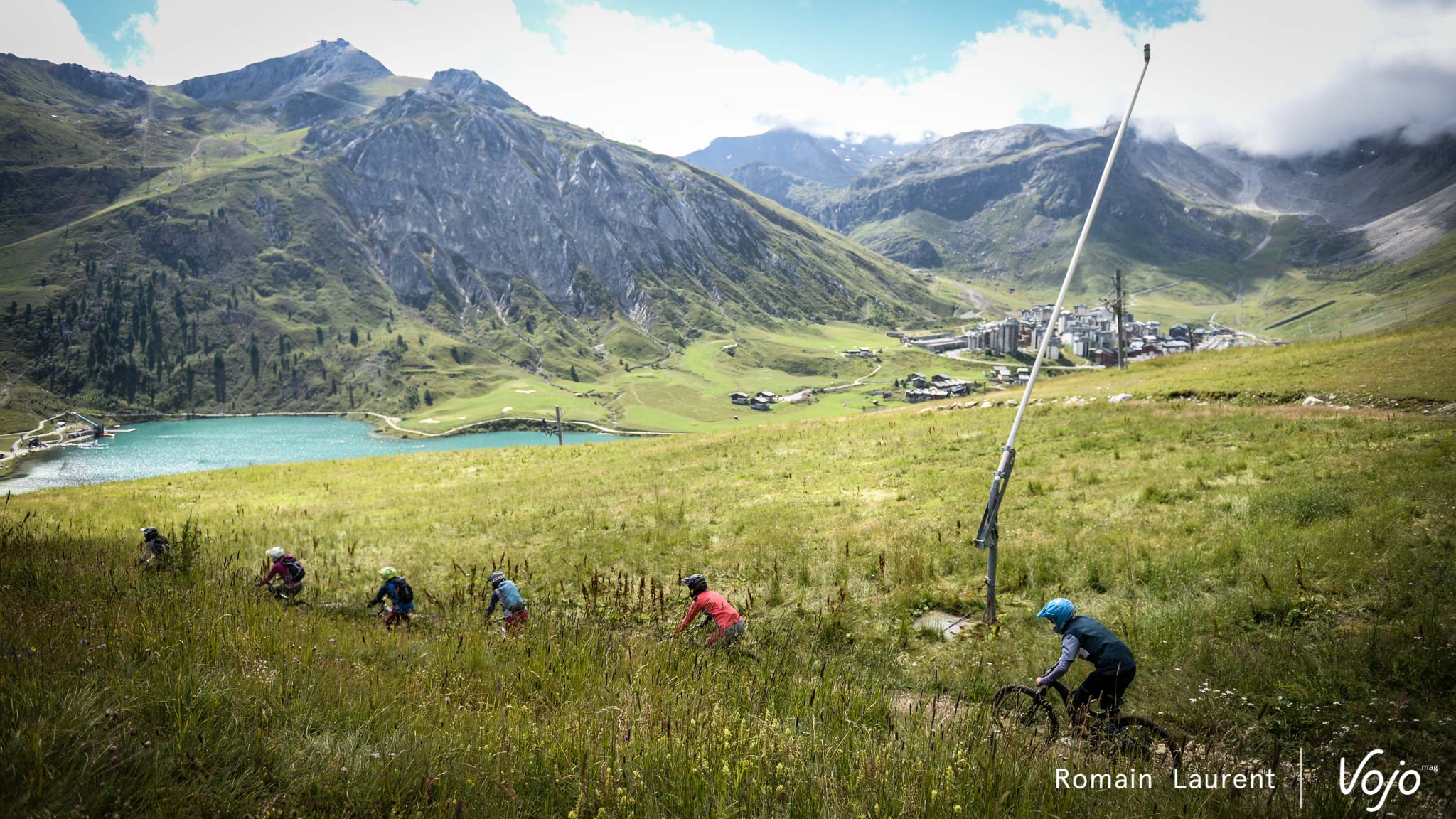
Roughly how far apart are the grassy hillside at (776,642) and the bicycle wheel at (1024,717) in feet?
0.75

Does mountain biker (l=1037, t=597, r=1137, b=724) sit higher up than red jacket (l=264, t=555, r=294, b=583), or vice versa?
red jacket (l=264, t=555, r=294, b=583)

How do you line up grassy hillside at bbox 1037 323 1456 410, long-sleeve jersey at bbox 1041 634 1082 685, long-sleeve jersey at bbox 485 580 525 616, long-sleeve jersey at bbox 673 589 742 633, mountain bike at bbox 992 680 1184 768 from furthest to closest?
grassy hillside at bbox 1037 323 1456 410, long-sleeve jersey at bbox 485 580 525 616, long-sleeve jersey at bbox 673 589 742 633, long-sleeve jersey at bbox 1041 634 1082 685, mountain bike at bbox 992 680 1184 768

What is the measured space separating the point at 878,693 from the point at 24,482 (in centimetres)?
19644

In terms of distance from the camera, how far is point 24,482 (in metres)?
134

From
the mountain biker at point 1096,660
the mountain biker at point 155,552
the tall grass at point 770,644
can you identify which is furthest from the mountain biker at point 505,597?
the mountain biker at point 1096,660

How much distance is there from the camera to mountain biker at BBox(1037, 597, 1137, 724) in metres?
8.00

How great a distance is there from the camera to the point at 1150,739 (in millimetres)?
7066

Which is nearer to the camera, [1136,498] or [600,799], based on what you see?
[600,799]

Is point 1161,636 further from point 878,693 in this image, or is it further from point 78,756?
point 78,756

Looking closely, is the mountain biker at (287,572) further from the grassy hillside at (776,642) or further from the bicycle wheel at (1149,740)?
the bicycle wheel at (1149,740)

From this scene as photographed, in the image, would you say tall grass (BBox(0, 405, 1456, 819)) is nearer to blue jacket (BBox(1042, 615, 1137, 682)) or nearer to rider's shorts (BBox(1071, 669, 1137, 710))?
rider's shorts (BBox(1071, 669, 1137, 710))

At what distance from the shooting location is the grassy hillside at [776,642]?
3.97m

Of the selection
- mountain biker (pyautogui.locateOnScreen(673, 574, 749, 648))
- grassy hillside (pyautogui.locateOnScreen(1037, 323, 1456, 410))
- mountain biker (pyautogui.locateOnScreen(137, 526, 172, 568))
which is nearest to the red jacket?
mountain biker (pyautogui.locateOnScreen(137, 526, 172, 568))

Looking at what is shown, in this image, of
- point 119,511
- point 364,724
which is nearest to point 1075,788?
point 364,724
